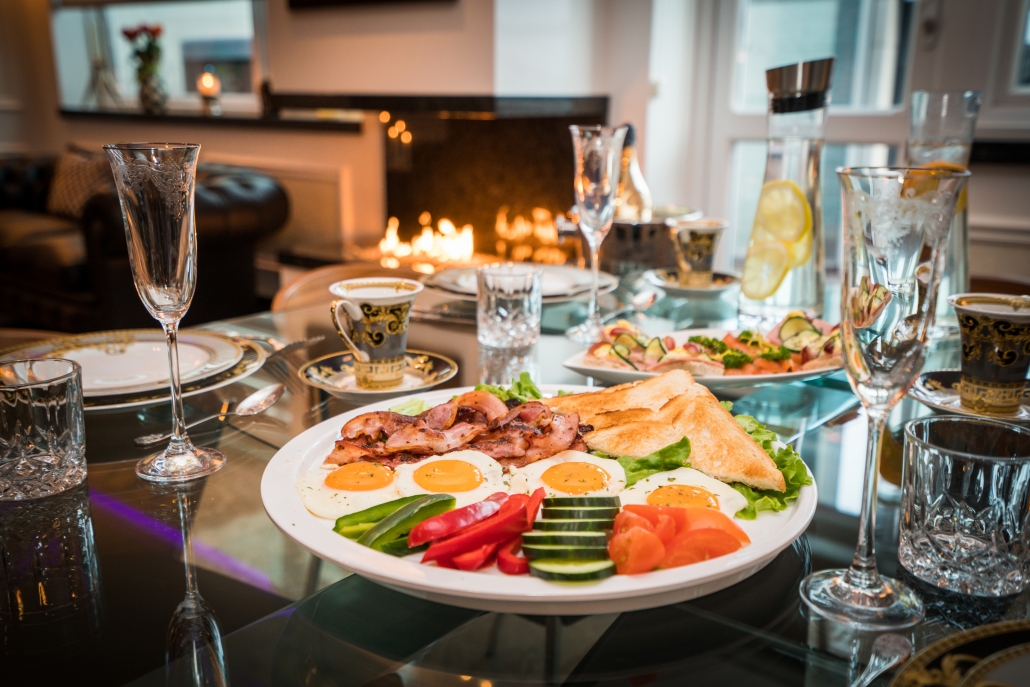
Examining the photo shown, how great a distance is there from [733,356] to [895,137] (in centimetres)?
258

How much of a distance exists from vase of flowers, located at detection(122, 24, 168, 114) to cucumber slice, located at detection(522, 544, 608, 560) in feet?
18.4

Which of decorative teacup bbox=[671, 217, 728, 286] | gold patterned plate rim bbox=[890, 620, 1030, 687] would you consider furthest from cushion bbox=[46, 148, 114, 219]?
gold patterned plate rim bbox=[890, 620, 1030, 687]

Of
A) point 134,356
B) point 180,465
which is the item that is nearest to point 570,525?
point 180,465

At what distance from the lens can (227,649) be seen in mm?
582

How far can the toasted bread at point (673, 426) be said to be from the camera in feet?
2.45

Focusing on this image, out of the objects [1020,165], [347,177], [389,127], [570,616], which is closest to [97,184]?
[347,177]

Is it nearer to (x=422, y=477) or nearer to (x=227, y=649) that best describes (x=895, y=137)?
(x=422, y=477)

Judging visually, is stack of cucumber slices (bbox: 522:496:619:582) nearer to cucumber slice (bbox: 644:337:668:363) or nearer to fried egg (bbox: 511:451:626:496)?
fried egg (bbox: 511:451:626:496)

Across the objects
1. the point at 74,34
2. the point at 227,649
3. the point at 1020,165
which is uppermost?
the point at 74,34

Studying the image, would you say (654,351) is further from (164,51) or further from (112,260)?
(164,51)

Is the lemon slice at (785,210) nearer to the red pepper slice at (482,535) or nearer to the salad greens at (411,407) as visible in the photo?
the salad greens at (411,407)

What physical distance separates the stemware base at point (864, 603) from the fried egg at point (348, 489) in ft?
1.18

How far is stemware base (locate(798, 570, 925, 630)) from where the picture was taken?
0.60m

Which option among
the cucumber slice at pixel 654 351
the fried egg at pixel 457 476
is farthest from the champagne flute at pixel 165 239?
the cucumber slice at pixel 654 351
